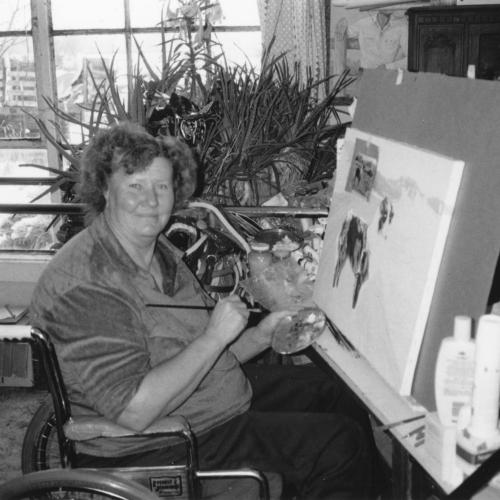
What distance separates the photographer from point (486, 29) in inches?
131

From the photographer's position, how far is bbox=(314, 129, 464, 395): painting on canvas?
1.18m

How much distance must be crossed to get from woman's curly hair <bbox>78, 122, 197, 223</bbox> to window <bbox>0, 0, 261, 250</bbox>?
2174 mm

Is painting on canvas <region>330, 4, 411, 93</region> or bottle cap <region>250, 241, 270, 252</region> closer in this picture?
bottle cap <region>250, 241, 270, 252</region>

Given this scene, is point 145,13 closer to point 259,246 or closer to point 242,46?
point 242,46

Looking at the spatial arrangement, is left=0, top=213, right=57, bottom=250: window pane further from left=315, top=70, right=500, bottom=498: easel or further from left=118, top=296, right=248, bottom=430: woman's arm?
left=315, top=70, right=500, bottom=498: easel

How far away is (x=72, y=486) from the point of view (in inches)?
49.5

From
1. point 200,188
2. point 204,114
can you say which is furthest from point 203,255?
point 204,114

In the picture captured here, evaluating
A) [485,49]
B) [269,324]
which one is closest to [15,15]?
[485,49]

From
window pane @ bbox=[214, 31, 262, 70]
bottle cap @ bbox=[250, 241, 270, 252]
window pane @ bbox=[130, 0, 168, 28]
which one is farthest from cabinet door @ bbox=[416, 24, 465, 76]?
bottle cap @ bbox=[250, 241, 270, 252]

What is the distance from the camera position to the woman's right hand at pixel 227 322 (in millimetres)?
1454

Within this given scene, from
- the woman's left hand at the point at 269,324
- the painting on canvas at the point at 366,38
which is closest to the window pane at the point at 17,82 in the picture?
the painting on canvas at the point at 366,38

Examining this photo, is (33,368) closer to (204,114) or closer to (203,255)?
(203,255)

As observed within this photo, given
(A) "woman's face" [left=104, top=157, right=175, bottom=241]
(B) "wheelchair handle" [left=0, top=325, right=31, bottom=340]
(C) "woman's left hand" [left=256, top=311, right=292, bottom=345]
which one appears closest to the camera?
(B) "wheelchair handle" [left=0, top=325, right=31, bottom=340]

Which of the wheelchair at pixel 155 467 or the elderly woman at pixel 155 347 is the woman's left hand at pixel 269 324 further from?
the wheelchair at pixel 155 467
